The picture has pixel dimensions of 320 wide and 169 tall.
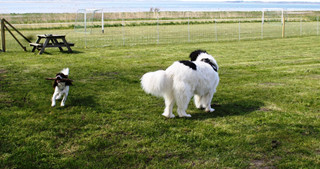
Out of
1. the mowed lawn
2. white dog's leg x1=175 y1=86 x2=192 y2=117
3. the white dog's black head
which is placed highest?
the white dog's black head

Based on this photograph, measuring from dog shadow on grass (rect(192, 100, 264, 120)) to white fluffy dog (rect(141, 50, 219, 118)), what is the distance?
1.25ft

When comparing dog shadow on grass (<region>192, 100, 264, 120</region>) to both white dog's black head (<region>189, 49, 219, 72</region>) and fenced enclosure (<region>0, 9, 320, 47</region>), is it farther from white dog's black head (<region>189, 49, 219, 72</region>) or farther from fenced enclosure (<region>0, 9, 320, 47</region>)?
fenced enclosure (<region>0, 9, 320, 47</region>)

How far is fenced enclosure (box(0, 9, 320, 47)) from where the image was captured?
23656mm

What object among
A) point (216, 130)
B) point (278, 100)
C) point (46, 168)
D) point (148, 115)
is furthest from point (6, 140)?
point (278, 100)

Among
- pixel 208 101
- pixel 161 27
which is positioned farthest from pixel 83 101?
pixel 161 27

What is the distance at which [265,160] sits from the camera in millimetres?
4250

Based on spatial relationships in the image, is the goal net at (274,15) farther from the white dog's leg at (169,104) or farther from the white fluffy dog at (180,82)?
the white dog's leg at (169,104)

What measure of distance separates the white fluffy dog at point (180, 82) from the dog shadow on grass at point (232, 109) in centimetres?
38

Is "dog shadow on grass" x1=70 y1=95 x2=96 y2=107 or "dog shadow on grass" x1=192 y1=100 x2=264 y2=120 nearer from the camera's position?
"dog shadow on grass" x1=192 y1=100 x2=264 y2=120

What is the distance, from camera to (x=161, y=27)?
36344mm

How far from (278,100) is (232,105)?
115 cm

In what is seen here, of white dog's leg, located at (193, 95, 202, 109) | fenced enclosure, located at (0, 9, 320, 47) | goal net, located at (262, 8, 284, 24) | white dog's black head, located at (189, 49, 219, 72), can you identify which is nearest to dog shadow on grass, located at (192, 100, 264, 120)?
white dog's leg, located at (193, 95, 202, 109)

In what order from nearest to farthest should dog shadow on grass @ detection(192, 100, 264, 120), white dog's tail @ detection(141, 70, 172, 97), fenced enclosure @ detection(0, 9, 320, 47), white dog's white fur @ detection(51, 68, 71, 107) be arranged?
white dog's tail @ detection(141, 70, 172, 97) → dog shadow on grass @ detection(192, 100, 264, 120) → white dog's white fur @ detection(51, 68, 71, 107) → fenced enclosure @ detection(0, 9, 320, 47)

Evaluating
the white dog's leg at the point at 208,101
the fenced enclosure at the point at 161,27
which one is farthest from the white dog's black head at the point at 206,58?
the fenced enclosure at the point at 161,27
